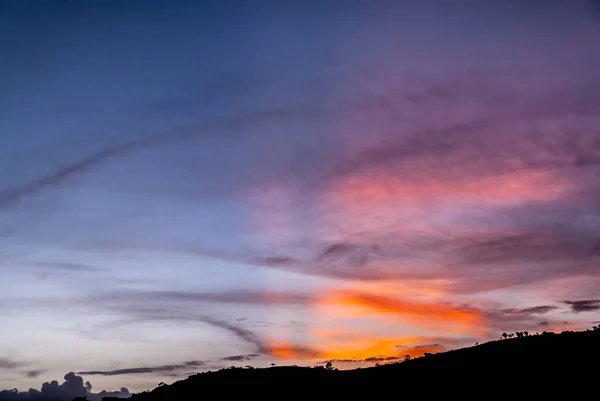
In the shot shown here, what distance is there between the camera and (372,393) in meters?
54.4

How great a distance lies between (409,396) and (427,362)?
8.61 meters

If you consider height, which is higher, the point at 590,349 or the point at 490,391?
the point at 590,349

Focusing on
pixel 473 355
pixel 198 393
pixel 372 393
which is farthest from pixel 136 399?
pixel 473 355

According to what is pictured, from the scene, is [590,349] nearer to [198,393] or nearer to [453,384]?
[453,384]

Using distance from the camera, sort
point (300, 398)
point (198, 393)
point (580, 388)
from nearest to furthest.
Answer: point (580, 388)
point (300, 398)
point (198, 393)

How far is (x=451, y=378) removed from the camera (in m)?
53.4

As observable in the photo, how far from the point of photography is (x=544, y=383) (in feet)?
158

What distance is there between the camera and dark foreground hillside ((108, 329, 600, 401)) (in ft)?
159

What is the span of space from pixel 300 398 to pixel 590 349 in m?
24.6

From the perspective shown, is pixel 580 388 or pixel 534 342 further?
pixel 534 342

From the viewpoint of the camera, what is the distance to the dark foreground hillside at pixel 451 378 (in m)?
48.3

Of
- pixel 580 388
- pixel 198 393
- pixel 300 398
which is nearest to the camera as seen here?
pixel 580 388

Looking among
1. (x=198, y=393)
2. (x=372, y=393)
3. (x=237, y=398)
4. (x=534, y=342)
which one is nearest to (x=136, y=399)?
(x=198, y=393)

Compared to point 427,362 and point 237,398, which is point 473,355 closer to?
point 427,362
